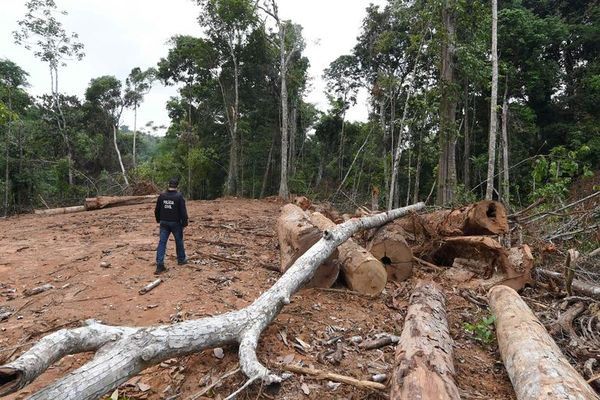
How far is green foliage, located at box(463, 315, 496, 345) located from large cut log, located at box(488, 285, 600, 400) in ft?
0.45

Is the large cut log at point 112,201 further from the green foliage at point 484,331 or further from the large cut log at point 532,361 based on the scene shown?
the large cut log at point 532,361

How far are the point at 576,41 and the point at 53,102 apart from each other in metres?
33.0

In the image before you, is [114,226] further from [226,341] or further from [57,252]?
[226,341]

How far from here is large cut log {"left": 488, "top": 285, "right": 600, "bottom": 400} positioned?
2551mm

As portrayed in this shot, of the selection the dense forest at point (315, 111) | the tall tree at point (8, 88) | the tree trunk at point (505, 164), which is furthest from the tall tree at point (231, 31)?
the tree trunk at point (505, 164)

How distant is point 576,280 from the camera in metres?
5.52

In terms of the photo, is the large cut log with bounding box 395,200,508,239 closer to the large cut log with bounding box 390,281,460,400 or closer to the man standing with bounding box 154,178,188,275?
the large cut log with bounding box 390,281,460,400

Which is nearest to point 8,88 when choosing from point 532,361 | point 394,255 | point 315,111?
point 315,111

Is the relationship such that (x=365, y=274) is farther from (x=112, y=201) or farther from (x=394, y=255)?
(x=112, y=201)

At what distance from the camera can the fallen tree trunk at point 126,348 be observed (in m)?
2.21

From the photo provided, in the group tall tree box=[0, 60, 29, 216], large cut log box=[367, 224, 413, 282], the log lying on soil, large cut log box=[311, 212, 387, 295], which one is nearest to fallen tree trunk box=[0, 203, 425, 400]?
large cut log box=[311, 212, 387, 295]

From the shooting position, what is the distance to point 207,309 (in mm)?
4574

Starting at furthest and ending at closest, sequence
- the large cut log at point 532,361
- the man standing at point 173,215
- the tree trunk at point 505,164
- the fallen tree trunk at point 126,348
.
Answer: the tree trunk at point 505,164, the man standing at point 173,215, the large cut log at point 532,361, the fallen tree trunk at point 126,348

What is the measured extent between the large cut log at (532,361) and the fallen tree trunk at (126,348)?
190cm
